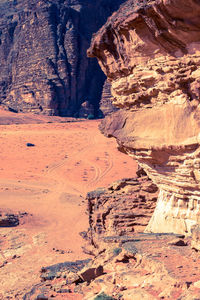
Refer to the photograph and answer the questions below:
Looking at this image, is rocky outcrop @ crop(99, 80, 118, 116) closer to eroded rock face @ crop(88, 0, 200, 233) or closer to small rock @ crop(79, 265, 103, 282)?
eroded rock face @ crop(88, 0, 200, 233)

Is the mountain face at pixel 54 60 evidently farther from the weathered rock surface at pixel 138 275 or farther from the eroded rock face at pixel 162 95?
the weathered rock surface at pixel 138 275

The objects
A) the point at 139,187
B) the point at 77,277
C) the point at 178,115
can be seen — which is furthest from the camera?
the point at 139,187

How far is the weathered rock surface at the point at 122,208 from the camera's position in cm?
891

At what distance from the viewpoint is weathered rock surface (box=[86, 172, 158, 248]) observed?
8906 mm

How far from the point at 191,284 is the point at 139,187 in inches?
217

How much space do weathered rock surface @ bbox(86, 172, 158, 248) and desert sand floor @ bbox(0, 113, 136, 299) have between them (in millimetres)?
988

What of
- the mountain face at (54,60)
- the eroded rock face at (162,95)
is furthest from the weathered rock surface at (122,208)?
the mountain face at (54,60)

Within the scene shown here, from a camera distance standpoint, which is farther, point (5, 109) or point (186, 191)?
point (5, 109)

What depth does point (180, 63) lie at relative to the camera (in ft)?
21.2

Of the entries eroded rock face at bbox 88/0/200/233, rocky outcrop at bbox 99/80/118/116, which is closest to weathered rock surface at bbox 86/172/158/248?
eroded rock face at bbox 88/0/200/233

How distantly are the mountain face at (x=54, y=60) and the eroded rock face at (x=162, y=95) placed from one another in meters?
35.8

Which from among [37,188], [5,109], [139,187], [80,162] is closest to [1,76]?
[5,109]

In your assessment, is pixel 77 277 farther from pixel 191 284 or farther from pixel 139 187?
pixel 139 187

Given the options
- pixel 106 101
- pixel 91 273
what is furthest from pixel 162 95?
pixel 106 101
